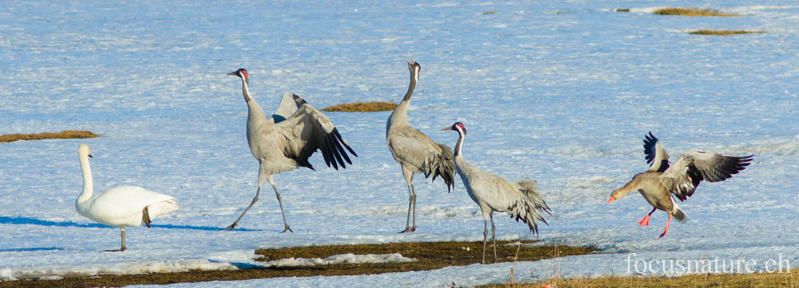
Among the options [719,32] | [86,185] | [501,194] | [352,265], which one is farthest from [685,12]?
[86,185]

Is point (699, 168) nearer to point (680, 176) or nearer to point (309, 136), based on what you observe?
point (680, 176)

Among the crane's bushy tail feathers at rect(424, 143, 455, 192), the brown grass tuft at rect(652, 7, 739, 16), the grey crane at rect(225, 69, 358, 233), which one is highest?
the brown grass tuft at rect(652, 7, 739, 16)

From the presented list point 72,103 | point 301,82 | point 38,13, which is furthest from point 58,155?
point 38,13

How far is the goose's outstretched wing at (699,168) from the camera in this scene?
8141mm

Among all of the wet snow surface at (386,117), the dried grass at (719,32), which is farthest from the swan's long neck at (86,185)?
the dried grass at (719,32)

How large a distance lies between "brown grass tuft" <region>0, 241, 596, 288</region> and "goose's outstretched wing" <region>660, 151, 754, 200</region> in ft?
3.62

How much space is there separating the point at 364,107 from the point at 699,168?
1245 cm

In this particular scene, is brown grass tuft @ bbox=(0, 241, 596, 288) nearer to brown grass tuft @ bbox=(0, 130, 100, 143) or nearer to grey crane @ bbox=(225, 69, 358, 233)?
grey crane @ bbox=(225, 69, 358, 233)

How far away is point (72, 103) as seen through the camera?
20625mm

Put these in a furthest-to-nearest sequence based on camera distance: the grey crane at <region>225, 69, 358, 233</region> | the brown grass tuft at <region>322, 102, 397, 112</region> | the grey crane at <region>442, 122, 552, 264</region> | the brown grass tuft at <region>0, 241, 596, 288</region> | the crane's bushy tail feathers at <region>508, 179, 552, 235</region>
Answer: the brown grass tuft at <region>322, 102, 397, 112</region>, the grey crane at <region>225, 69, 358, 233</region>, the crane's bushy tail feathers at <region>508, 179, 552, 235</region>, the grey crane at <region>442, 122, 552, 264</region>, the brown grass tuft at <region>0, 241, 596, 288</region>

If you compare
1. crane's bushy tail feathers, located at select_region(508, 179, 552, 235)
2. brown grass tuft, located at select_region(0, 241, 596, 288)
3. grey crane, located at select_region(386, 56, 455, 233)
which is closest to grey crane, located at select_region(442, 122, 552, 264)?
crane's bushy tail feathers, located at select_region(508, 179, 552, 235)

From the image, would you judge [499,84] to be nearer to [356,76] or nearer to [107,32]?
[356,76]

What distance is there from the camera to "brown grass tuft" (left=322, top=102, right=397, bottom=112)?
65.4 ft

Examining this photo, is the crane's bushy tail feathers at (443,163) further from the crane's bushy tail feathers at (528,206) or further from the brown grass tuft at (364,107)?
the brown grass tuft at (364,107)
